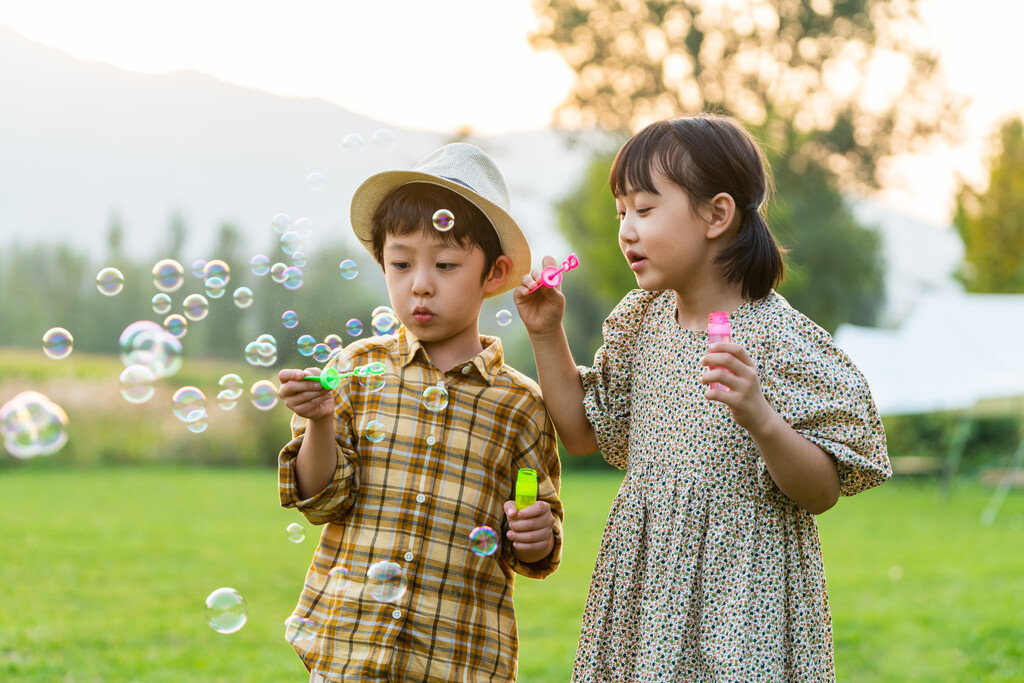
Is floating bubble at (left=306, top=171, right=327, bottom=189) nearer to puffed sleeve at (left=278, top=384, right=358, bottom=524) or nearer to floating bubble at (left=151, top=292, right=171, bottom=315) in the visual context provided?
floating bubble at (left=151, top=292, right=171, bottom=315)

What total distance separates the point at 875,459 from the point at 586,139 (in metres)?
20.4

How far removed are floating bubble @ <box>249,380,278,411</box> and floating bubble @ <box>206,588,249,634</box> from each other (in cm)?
45

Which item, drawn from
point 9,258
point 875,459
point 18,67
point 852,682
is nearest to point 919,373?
point 852,682

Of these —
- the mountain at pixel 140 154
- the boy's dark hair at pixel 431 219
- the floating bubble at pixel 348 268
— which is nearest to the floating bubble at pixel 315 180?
the floating bubble at pixel 348 268

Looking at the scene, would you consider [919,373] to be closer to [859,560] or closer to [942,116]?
[859,560]

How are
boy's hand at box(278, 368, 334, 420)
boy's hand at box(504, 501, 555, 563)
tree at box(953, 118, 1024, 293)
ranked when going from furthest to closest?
tree at box(953, 118, 1024, 293), boy's hand at box(504, 501, 555, 563), boy's hand at box(278, 368, 334, 420)

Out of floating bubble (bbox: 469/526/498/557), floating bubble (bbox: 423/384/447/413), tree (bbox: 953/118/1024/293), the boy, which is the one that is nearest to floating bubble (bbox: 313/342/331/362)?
the boy

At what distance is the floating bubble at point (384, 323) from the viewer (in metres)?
2.27

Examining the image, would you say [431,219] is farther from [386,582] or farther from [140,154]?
[140,154]

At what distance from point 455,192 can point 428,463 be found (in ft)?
1.92

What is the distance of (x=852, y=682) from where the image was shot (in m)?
4.18

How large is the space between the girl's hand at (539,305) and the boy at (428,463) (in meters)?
0.10

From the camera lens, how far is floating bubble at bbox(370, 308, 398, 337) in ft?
7.45

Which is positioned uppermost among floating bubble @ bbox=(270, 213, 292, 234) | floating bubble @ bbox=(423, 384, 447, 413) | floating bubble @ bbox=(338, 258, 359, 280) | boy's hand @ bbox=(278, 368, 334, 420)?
floating bubble @ bbox=(270, 213, 292, 234)
